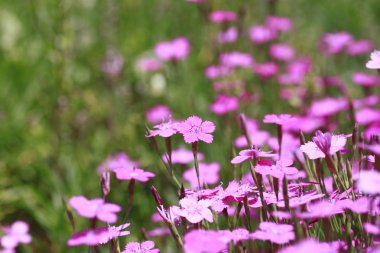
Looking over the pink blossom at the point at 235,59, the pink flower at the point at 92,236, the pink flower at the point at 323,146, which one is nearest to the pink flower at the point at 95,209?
the pink flower at the point at 92,236

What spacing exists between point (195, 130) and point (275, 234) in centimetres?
38

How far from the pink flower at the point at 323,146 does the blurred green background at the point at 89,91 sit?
2.82 feet

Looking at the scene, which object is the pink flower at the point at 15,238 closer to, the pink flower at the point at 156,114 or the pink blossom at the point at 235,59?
the pink flower at the point at 156,114

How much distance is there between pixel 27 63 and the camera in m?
3.85

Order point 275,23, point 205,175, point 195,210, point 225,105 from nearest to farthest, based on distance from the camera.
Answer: point 195,210, point 205,175, point 225,105, point 275,23

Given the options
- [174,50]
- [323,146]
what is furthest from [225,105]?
[323,146]

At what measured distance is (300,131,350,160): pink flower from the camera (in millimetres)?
1271

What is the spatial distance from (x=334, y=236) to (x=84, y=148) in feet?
7.16

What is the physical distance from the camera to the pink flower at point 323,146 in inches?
50.0

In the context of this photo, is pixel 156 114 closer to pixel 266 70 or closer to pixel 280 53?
pixel 266 70

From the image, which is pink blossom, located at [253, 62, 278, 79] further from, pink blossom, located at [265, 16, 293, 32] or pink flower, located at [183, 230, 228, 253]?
pink flower, located at [183, 230, 228, 253]

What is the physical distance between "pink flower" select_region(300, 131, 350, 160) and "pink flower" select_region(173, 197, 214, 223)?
0.27 meters

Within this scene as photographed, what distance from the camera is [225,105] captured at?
275 centimetres

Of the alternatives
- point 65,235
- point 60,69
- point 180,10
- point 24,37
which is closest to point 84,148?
point 60,69
